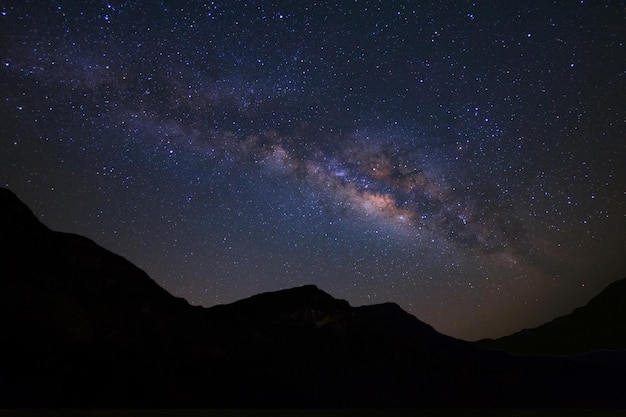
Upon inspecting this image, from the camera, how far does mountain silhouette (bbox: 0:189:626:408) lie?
325 feet

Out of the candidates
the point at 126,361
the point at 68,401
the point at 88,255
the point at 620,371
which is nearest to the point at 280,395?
the point at 126,361

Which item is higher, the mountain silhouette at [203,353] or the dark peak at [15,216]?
the dark peak at [15,216]

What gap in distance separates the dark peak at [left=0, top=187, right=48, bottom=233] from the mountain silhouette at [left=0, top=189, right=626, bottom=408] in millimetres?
319

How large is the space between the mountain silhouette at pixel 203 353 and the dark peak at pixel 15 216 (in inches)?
12.6

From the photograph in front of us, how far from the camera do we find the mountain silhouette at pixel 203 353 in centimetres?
9912

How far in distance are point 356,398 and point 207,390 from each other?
44.5 m

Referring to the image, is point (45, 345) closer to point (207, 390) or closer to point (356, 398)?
point (207, 390)

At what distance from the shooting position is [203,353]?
413 feet

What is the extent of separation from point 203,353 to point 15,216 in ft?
201

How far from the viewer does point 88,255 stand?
125 meters

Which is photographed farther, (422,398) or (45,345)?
(422,398)

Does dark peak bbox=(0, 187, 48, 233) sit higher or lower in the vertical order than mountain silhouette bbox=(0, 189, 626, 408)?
higher

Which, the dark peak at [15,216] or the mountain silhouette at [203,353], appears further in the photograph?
the dark peak at [15,216]

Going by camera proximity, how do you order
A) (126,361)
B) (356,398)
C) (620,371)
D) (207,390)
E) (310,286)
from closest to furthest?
(126,361) < (207,390) < (356,398) < (310,286) < (620,371)
